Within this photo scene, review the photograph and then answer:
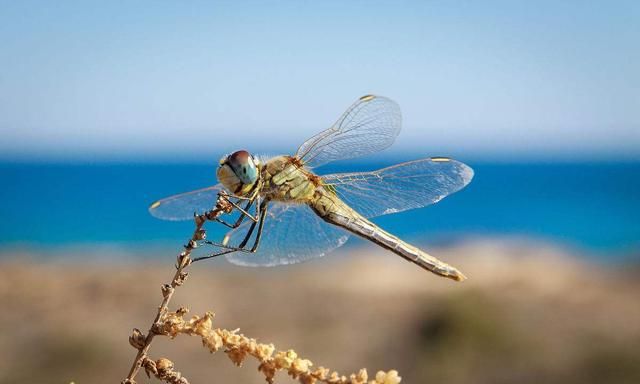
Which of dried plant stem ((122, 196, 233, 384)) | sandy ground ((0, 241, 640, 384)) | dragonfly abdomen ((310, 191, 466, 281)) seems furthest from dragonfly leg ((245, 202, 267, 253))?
sandy ground ((0, 241, 640, 384))

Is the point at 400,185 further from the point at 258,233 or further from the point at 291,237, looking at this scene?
the point at 258,233

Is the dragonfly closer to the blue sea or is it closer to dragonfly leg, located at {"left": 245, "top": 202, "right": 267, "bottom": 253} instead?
dragonfly leg, located at {"left": 245, "top": 202, "right": 267, "bottom": 253}

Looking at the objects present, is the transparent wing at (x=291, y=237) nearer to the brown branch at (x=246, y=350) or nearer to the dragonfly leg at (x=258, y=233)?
the dragonfly leg at (x=258, y=233)

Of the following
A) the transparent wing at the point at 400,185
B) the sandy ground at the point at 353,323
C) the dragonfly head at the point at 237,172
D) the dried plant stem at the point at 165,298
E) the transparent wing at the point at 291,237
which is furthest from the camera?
the sandy ground at the point at 353,323

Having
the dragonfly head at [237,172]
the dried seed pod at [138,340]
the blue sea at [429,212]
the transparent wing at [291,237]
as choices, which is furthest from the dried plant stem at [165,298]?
the blue sea at [429,212]

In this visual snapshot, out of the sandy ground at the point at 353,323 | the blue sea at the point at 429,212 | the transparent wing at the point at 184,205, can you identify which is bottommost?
the transparent wing at the point at 184,205

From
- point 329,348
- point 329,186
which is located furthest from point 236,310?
point 329,186

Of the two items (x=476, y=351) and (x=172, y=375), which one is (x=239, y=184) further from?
(x=476, y=351)

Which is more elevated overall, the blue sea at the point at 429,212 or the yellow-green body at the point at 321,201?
the blue sea at the point at 429,212
